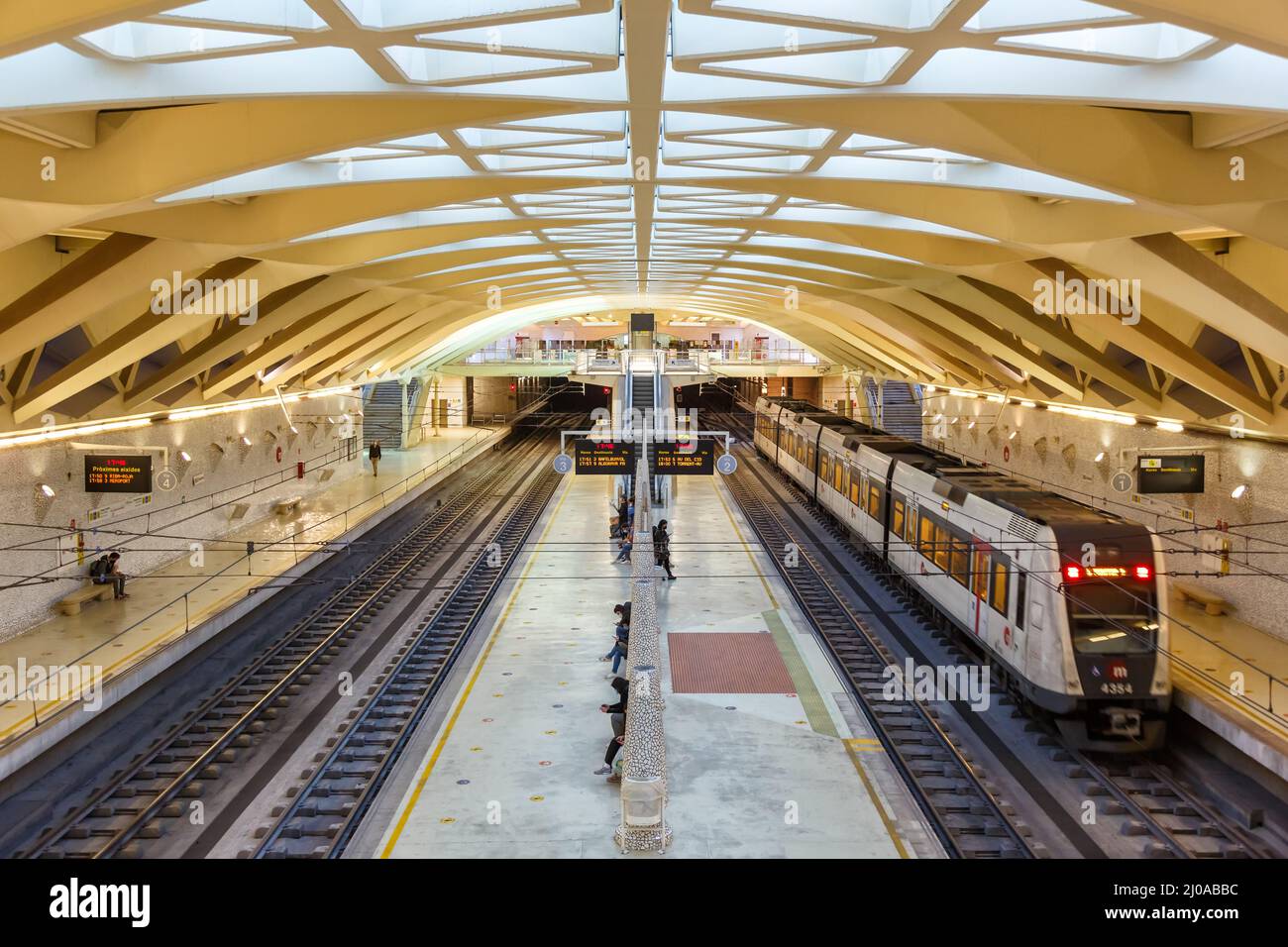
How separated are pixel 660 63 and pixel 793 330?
41.3 metres

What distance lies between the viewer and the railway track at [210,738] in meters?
11.1

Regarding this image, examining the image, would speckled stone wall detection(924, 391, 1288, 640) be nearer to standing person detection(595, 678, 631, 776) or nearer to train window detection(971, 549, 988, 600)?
train window detection(971, 549, 988, 600)

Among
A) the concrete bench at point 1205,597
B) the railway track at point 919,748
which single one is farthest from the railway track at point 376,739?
the concrete bench at point 1205,597

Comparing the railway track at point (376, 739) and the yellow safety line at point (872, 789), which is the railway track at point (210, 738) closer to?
the railway track at point (376, 739)

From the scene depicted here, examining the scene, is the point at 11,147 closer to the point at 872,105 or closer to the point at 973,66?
the point at 872,105

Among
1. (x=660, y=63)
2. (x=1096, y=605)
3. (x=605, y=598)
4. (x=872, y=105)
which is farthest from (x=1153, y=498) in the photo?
(x=660, y=63)

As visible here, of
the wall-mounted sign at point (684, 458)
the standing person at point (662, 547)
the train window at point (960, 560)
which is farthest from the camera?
the standing person at point (662, 547)

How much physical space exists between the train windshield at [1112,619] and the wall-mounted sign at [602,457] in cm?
1032

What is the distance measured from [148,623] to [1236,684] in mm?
16796

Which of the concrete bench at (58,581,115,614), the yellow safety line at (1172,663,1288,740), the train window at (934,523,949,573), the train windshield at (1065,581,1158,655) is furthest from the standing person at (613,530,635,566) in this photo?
the train windshield at (1065,581,1158,655)

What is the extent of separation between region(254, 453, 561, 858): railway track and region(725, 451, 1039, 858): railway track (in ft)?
21.1

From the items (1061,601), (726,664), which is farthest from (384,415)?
(1061,601)

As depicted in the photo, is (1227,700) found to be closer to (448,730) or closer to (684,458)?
(448,730)

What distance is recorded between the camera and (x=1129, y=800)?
11531 millimetres
